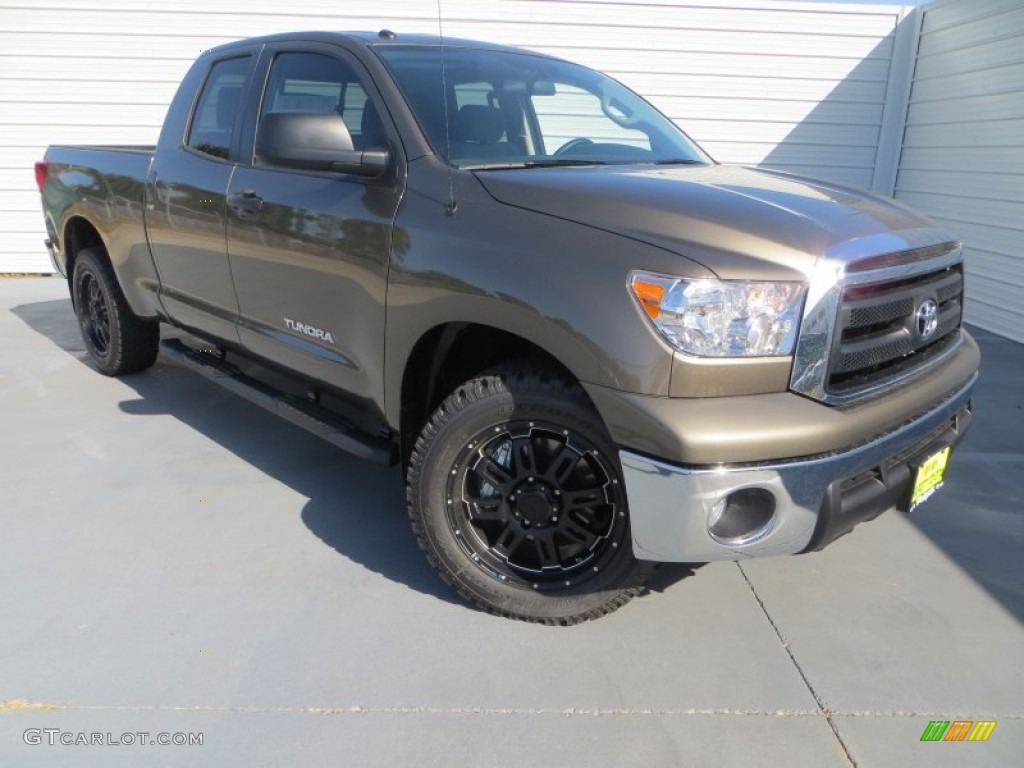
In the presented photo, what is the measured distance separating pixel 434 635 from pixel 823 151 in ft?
25.7

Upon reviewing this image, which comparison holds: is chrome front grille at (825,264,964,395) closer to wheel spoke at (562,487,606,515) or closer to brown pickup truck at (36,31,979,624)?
brown pickup truck at (36,31,979,624)

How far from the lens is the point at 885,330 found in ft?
7.36

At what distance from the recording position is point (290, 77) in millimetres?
3326

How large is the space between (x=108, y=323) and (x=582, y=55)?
561 centimetres

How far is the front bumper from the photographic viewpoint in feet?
6.48

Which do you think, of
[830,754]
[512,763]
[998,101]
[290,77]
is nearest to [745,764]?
[830,754]

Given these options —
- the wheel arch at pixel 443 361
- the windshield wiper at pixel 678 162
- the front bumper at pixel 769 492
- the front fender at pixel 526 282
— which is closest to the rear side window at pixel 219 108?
the front fender at pixel 526 282

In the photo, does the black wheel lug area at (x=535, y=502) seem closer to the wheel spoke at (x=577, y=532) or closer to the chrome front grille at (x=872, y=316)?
the wheel spoke at (x=577, y=532)

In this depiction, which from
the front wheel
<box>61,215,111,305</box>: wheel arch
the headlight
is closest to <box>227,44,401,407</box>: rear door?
the front wheel

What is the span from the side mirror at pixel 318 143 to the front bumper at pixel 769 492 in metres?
1.34

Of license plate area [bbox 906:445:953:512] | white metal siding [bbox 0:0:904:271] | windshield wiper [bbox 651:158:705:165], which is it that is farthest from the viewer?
white metal siding [bbox 0:0:904:271]

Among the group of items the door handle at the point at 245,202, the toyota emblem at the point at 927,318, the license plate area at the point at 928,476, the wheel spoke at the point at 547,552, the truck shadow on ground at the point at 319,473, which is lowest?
the truck shadow on ground at the point at 319,473

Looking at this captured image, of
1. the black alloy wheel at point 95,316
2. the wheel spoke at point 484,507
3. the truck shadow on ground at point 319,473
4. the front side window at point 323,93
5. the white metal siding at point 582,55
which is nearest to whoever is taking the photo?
the wheel spoke at point 484,507

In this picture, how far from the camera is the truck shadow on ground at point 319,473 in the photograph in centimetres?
293
